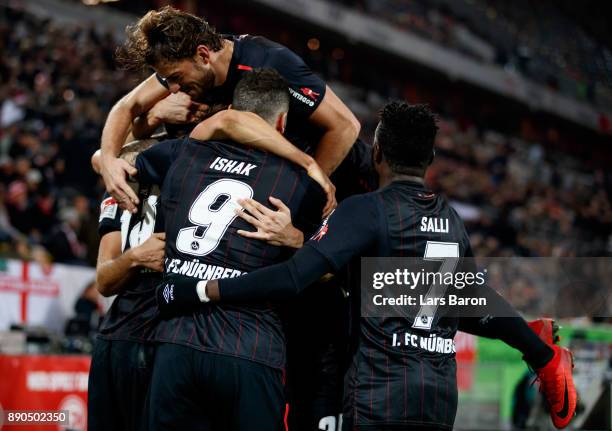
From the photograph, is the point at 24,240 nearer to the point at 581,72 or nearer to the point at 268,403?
the point at 268,403

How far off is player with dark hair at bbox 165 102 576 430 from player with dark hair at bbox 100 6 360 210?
0.70m

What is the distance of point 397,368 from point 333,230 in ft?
2.03

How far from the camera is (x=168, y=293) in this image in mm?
3326

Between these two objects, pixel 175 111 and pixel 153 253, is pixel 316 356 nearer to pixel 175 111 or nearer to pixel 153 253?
pixel 153 253

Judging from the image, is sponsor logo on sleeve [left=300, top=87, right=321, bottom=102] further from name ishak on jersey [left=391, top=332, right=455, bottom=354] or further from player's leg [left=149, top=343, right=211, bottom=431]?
player's leg [left=149, top=343, right=211, bottom=431]

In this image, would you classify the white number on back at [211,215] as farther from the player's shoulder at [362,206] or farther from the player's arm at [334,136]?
the player's arm at [334,136]

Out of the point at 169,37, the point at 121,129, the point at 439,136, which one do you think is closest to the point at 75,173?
the point at 121,129

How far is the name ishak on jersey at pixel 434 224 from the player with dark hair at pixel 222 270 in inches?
21.1

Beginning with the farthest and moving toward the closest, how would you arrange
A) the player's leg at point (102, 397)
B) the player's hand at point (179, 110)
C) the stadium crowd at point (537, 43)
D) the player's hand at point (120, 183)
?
the stadium crowd at point (537, 43) < the player's hand at point (179, 110) < the player's leg at point (102, 397) < the player's hand at point (120, 183)

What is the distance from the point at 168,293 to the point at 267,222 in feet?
1.63

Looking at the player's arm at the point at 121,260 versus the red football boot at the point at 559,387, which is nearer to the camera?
the red football boot at the point at 559,387

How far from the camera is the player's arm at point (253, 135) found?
3.48 meters

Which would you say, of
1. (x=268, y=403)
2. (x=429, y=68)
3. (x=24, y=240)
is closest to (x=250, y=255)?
(x=268, y=403)

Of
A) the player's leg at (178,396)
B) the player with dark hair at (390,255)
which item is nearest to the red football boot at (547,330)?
the player with dark hair at (390,255)
